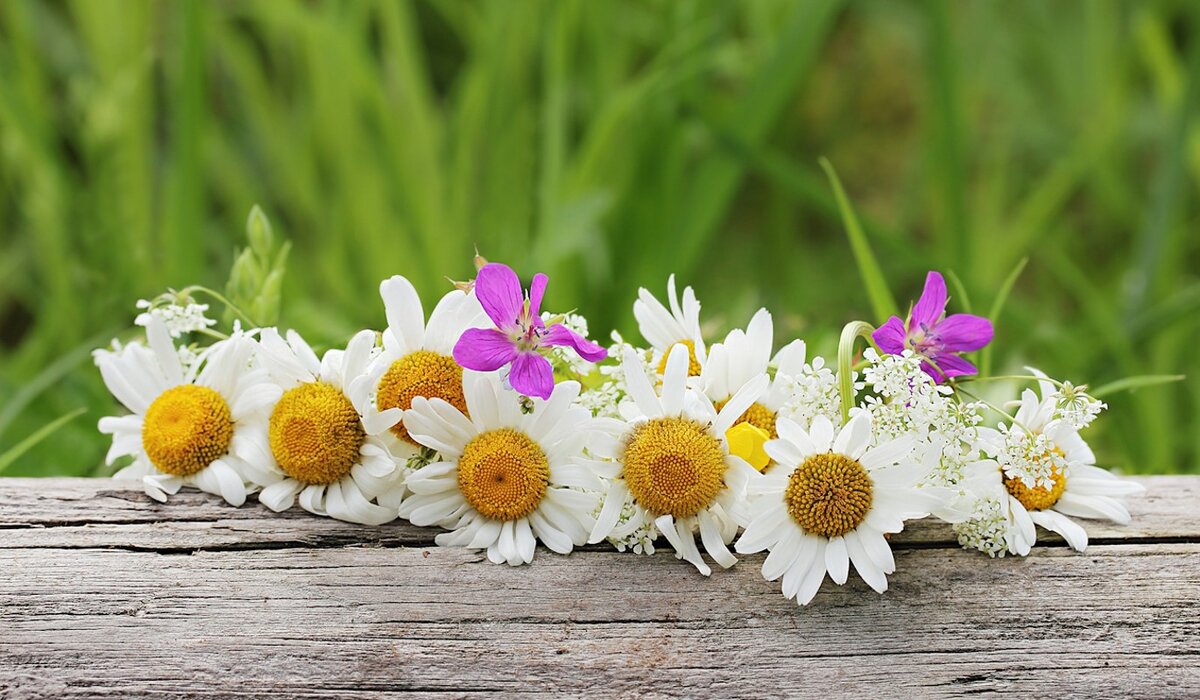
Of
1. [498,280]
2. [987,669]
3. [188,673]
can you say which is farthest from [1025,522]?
[188,673]

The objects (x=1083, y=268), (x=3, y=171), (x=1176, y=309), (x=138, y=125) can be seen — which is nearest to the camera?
(x=1176, y=309)

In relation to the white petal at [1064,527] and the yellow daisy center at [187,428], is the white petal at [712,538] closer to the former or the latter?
the white petal at [1064,527]

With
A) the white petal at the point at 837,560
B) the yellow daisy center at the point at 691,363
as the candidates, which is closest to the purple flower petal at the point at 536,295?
the yellow daisy center at the point at 691,363

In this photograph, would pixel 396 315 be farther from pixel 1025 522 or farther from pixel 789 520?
pixel 1025 522

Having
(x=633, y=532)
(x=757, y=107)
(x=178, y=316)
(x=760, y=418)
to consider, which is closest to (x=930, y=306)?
(x=760, y=418)

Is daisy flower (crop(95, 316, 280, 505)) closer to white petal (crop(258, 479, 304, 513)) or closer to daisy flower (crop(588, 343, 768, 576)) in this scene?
white petal (crop(258, 479, 304, 513))

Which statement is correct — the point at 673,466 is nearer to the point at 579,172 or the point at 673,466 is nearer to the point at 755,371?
the point at 755,371
